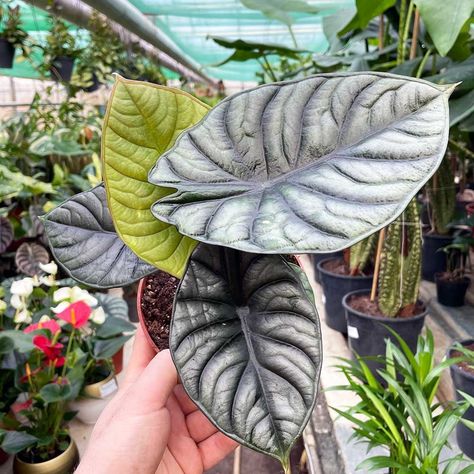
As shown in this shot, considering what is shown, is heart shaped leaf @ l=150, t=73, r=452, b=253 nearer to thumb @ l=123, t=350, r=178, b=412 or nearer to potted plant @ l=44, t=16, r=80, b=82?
thumb @ l=123, t=350, r=178, b=412

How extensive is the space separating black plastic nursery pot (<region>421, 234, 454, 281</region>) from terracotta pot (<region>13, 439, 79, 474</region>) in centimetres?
203

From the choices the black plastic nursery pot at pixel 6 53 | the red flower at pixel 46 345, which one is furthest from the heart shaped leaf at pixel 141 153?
the black plastic nursery pot at pixel 6 53

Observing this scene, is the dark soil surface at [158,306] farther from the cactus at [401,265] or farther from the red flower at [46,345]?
the cactus at [401,265]

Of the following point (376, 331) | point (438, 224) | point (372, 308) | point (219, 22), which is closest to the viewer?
point (376, 331)

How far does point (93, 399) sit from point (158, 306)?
3.89ft

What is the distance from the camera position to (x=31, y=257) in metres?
1.95

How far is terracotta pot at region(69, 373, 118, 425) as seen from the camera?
164 cm

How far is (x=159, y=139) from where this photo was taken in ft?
1.58

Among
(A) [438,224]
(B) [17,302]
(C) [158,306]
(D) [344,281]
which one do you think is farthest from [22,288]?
(A) [438,224]

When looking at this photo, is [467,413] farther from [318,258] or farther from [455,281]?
[318,258]

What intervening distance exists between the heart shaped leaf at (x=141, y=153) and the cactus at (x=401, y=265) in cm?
129

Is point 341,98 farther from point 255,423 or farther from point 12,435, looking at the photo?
point 12,435

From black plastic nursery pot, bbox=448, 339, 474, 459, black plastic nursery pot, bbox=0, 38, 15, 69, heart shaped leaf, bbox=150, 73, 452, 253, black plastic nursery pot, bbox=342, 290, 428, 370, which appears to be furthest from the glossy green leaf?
black plastic nursery pot, bbox=0, 38, 15, 69

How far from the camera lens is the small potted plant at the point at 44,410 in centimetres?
128
